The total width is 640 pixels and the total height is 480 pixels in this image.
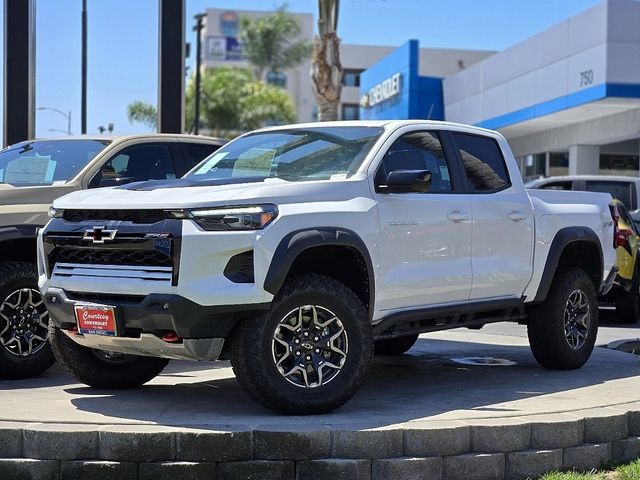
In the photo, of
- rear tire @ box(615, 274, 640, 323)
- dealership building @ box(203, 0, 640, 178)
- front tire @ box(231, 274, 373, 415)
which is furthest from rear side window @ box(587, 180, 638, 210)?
front tire @ box(231, 274, 373, 415)

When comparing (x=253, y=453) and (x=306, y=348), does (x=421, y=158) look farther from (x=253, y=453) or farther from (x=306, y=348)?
(x=253, y=453)

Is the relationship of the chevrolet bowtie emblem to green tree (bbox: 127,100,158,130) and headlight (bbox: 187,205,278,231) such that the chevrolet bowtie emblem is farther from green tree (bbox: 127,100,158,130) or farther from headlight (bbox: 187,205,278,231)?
green tree (bbox: 127,100,158,130)

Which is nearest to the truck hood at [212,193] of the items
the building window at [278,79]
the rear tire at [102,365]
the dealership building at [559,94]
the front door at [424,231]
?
the front door at [424,231]

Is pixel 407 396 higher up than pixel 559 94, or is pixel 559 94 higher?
pixel 559 94

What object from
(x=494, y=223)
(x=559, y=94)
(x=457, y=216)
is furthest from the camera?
(x=559, y=94)

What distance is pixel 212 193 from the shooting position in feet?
20.8

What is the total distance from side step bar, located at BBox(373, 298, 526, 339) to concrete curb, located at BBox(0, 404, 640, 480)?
1313mm

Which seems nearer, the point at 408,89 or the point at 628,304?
the point at 628,304

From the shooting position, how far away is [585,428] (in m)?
6.30

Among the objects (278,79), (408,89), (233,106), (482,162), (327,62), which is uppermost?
(278,79)

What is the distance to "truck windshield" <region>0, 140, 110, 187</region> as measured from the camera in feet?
29.2

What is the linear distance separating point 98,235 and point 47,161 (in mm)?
2951

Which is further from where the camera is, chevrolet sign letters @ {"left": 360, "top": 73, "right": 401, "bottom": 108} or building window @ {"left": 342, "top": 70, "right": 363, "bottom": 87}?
building window @ {"left": 342, "top": 70, "right": 363, "bottom": 87}

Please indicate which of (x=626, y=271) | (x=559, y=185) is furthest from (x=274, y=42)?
(x=626, y=271)
